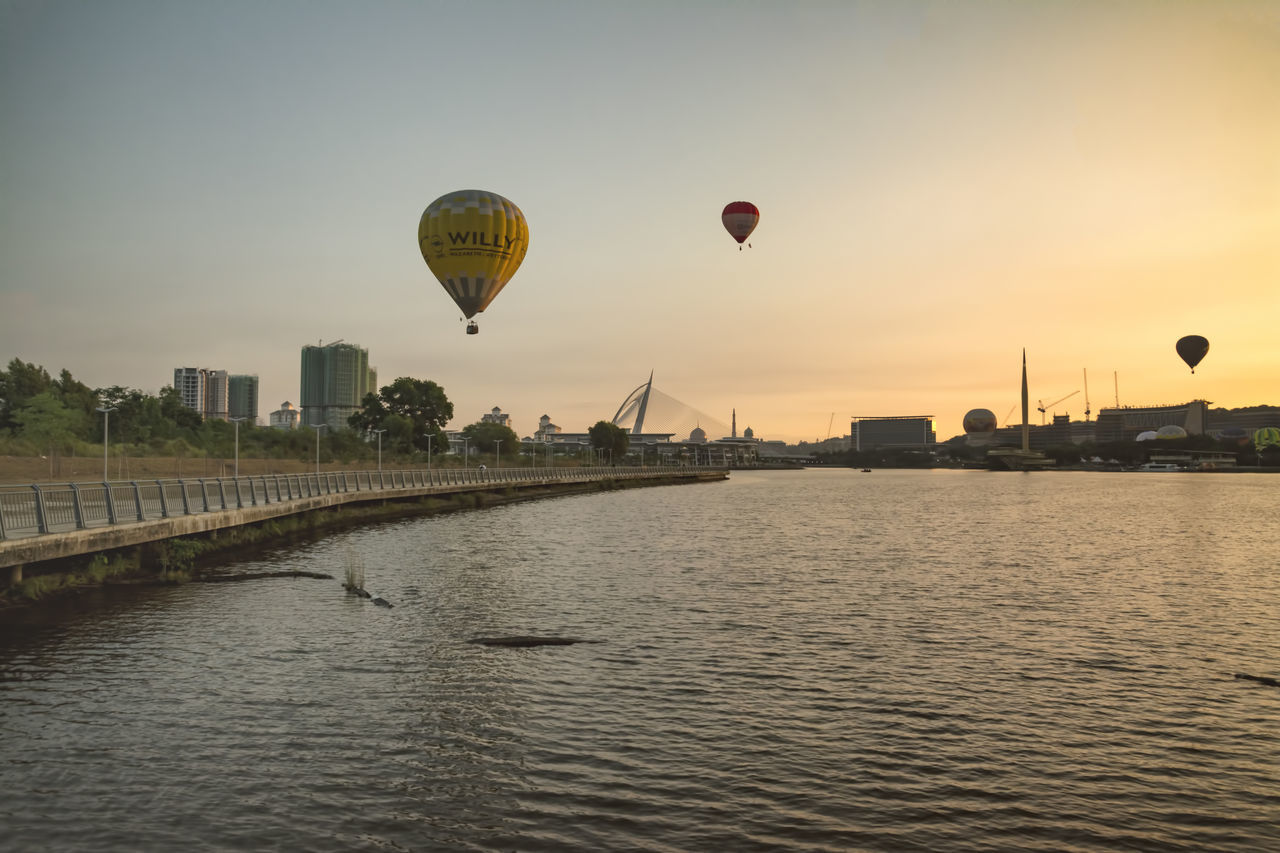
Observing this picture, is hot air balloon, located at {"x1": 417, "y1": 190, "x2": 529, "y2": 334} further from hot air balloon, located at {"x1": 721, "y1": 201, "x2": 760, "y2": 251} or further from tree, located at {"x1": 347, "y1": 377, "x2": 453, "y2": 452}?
tree, located at {"x1": 347, "y1": 377, "x2": 453, "y2": 452}

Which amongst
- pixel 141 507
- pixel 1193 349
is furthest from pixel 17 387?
pixel 1193 349

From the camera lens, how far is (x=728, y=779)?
12.9 m

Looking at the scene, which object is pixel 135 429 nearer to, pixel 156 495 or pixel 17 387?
pixel 17 387

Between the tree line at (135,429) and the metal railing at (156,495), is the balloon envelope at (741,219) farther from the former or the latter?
the tree line at (135,429)

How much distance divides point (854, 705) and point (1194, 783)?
5.35 meters

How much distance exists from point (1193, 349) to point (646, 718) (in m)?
156

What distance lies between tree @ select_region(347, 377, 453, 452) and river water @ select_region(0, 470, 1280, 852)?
13236cm

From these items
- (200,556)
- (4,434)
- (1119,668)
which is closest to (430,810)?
(1119,668)

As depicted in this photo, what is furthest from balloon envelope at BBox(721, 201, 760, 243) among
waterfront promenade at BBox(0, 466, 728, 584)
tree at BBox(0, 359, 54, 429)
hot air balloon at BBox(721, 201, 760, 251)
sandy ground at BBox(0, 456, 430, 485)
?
tree at BBox(0, 359, 54, 429)

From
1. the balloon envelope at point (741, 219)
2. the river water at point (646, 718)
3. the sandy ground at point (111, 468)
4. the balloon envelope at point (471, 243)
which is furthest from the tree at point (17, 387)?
the river water at point (646, 718)

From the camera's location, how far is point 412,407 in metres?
162

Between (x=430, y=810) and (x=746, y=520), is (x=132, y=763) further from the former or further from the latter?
(x=746, y=520)

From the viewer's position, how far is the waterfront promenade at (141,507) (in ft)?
78.8

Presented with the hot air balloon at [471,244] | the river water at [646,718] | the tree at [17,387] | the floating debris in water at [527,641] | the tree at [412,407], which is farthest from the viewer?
the tree at [412,407]
